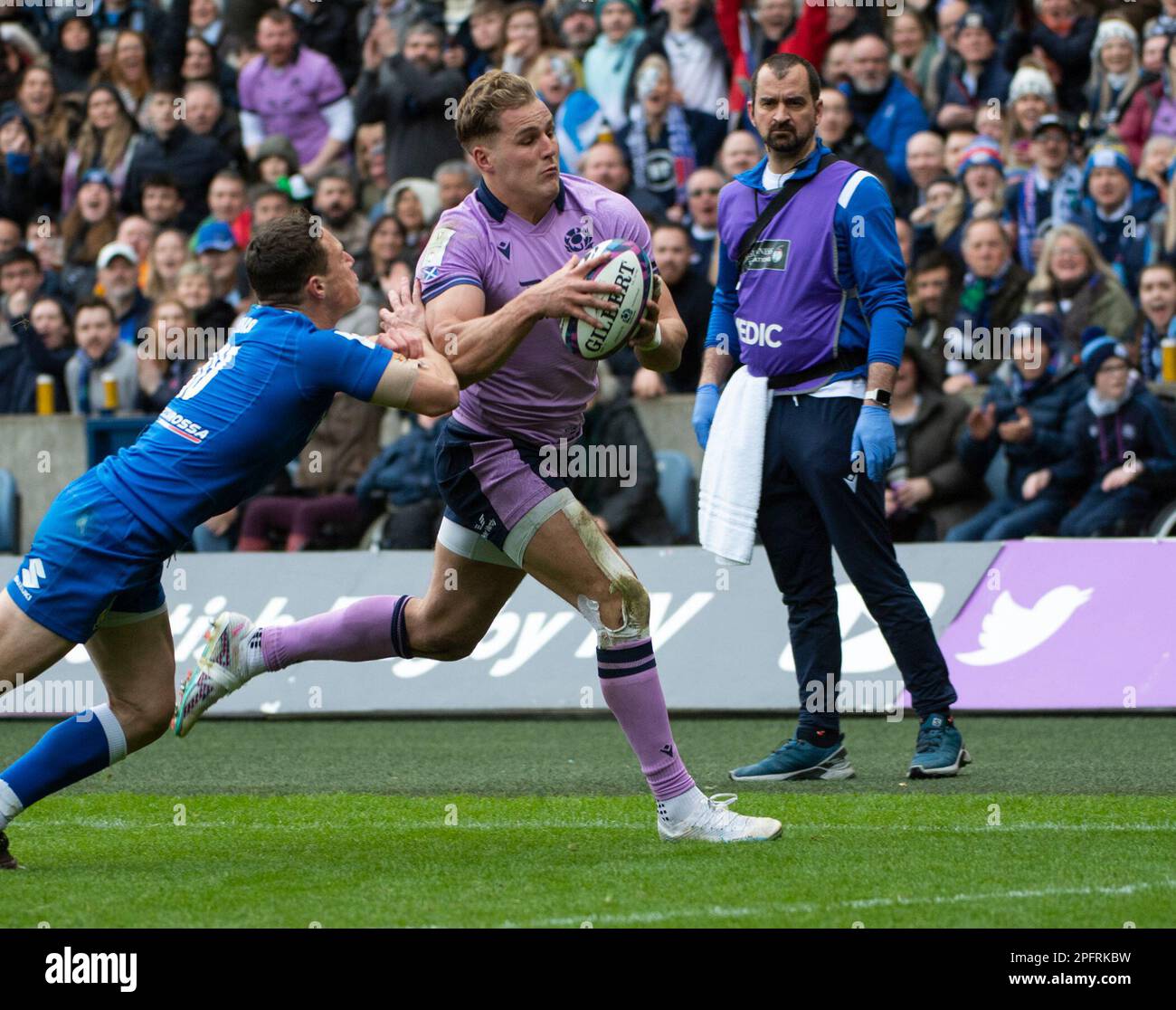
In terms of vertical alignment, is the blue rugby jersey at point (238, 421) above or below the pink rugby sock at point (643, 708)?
above

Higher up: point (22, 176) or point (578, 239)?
point (578, 239)

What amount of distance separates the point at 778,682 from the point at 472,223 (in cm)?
448

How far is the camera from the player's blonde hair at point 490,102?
6395 mm

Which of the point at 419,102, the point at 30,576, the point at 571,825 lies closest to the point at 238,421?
the point at 30,576

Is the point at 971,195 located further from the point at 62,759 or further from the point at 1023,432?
the point at 62,759

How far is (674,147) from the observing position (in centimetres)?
1448

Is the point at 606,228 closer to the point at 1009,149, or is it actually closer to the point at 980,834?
the point at 980,834

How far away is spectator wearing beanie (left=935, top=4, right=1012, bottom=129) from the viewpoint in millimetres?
14016

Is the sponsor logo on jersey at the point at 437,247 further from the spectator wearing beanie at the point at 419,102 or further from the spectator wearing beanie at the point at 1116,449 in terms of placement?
the spectator wearing beanie at the point at 419,102

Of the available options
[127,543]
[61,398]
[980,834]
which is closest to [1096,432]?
[980,834]

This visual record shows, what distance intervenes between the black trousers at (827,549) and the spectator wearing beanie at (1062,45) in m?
6.94

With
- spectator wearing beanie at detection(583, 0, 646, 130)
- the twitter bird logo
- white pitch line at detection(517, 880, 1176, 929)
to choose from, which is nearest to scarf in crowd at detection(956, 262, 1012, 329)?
the twitter bird logo

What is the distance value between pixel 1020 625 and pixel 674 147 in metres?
5.65

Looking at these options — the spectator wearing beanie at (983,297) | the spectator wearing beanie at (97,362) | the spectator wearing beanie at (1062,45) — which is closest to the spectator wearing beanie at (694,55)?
the spectator wearing beanie at (1062,45)
